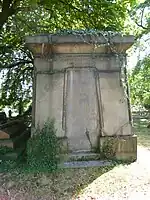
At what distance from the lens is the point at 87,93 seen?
6879 mm

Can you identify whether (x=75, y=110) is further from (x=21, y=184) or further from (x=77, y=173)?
(x=21, y=184)

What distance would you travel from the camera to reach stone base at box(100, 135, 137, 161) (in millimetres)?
6676

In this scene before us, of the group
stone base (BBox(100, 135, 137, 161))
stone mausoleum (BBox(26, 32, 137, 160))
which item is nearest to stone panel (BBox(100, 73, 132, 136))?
stone mausoleum (BBox(26, 32, 137, 160))

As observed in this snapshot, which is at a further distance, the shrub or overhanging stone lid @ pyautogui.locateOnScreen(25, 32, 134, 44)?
overhanging stone lid @ pyautogui.locateOnScreen(25, 32, 134, 44)

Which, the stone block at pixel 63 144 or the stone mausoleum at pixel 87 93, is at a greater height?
the stone mausoleum at pixel 87 93

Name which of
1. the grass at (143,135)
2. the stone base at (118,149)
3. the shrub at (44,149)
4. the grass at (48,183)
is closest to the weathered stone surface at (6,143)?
the shrub at (44,149)

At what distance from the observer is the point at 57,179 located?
5.72 meters

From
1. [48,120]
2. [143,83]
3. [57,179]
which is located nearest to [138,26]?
[143,83]

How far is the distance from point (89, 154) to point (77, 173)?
85cm

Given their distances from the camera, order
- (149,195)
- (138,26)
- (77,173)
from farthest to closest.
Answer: (138,26) → (77,173) → (149,195)

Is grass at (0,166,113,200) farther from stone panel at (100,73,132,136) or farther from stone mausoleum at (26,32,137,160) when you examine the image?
stone panel at (100,73,132,136)

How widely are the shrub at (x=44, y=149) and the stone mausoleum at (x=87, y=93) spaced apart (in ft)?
0.70

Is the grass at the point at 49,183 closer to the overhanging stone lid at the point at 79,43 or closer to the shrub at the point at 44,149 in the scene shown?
the shrub at the point at 44,149

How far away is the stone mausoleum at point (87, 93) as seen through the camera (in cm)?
673
